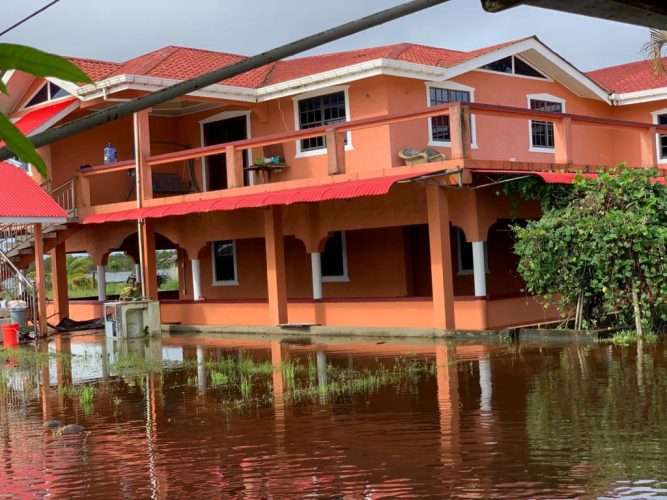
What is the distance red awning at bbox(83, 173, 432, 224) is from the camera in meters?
17.2

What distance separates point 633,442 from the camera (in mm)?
7828

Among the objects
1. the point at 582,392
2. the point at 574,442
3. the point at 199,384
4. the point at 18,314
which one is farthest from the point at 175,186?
the point at 574,442

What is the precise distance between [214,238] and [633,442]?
1517 cm

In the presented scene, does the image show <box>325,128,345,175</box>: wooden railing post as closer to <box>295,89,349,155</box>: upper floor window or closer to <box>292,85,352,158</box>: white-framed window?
<box>292,85,352,158</box>: white-framed window

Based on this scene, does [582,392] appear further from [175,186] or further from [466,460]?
[175,186]

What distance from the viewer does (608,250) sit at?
50.8 ft

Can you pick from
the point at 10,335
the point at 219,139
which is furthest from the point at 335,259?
the point at 10,335

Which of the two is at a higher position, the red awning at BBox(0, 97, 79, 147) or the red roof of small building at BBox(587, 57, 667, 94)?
the red roof of small building at BBox(587, 57, 667, 94)

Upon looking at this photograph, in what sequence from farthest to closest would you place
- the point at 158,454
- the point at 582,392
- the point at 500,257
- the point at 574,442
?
the point at 500,257, the point at 582,392, the point at 158,454, the point at 574,442

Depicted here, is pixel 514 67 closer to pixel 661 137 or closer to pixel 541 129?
pixel 541 129

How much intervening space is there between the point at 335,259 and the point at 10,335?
25.7ft

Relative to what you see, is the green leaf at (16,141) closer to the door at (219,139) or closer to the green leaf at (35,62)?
the green leaf at (35,62)

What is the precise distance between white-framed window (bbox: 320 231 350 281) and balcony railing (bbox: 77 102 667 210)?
3.80 metres

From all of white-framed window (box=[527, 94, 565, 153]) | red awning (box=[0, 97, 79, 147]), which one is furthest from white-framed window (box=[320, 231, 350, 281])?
red awning (box=[0, 97, 79, 147])
